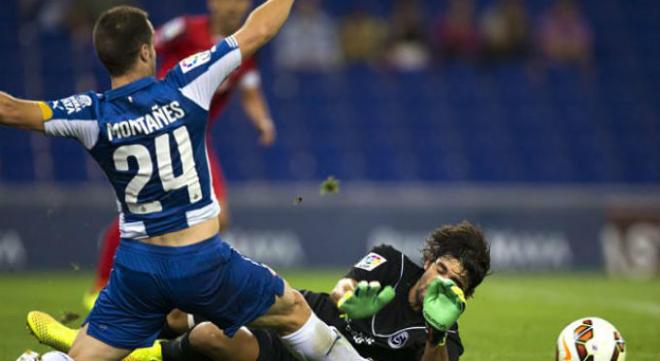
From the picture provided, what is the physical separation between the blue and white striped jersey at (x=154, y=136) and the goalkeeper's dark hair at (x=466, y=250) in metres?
1.36

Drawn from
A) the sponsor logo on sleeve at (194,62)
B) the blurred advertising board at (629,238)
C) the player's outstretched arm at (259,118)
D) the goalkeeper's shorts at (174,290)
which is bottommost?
the blurred advertising board at (629,238)

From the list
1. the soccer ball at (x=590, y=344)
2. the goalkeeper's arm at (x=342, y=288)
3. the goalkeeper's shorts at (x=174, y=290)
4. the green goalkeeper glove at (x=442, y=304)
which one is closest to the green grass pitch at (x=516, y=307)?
the soccer ball at (x=590, y=344)

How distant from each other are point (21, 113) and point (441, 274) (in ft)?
7.41

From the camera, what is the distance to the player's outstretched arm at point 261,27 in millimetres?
5082

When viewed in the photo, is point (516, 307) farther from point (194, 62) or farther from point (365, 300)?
point (194, 62)

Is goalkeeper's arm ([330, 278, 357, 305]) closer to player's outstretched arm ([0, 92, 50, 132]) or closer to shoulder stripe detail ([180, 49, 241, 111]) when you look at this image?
shoulder stripe detail ([180, 49, 241, 111])

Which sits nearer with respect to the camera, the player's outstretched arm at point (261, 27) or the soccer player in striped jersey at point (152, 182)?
the soccer player in striped jersey at point (152, 182)

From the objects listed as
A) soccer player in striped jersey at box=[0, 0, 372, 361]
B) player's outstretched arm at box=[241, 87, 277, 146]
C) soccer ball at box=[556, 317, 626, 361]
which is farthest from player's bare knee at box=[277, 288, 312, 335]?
player's outstretched arm at box=[241, 87, 277, 146]

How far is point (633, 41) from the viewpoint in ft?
66.0

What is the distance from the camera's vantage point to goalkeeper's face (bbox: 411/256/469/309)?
5660mm

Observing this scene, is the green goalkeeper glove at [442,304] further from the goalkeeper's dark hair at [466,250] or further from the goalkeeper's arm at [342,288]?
the goalkeeper's dark hair at [466,250]

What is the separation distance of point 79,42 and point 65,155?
198 cm

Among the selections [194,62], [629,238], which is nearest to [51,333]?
[194,62]

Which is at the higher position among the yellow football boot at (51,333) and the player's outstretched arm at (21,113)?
the player's outstretched arm at (21,113)
